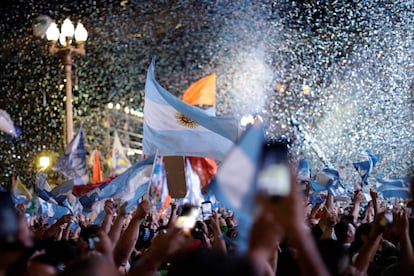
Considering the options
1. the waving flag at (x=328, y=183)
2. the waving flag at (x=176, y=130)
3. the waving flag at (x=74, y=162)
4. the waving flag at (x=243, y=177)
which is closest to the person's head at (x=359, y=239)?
the waving flag at (x=243, y=177)

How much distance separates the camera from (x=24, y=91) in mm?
41719

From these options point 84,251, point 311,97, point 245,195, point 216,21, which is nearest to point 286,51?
point 311,97

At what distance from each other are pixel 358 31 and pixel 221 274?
49.8 feet

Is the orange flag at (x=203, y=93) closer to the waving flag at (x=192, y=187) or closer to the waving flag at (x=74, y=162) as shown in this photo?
the waving flag at (x=192, y=187)

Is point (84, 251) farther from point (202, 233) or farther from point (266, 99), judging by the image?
point (266, 99)

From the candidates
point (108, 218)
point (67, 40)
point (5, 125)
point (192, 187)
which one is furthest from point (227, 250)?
point (192, 187)

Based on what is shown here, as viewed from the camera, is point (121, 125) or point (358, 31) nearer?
point (358, 31)

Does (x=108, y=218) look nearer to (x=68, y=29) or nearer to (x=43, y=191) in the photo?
(x=43, y=191)

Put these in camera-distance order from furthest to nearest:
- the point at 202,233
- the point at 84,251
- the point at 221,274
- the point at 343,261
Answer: the point at 202,233, the point at 84,251, the point at 343,261, the point at 221,274

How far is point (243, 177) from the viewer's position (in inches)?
135

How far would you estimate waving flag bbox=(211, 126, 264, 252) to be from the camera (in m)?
3.36

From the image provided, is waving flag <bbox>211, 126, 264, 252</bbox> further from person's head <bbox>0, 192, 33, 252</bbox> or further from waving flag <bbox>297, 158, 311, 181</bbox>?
waving flag <bbox>297, 158, 311, 181</bbox>

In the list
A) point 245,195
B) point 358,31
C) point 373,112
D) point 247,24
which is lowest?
point 245,195

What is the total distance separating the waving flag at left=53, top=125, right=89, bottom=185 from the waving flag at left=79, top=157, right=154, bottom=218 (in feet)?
15.7
